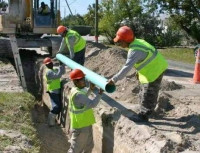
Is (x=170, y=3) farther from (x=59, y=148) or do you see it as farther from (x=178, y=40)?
(x=59, y=148)

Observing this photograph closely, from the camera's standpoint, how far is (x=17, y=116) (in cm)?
799

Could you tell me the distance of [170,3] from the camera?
2906 centimetres

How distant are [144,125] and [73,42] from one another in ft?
13.8

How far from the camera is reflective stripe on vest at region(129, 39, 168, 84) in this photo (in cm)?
656

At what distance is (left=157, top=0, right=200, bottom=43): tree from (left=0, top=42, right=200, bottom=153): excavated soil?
1836 cm

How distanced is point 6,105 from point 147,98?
3288 mm

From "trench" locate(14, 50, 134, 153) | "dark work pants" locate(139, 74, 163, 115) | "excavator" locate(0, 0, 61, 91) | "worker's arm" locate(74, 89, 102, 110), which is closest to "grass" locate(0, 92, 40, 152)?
"trench" locate(14, 50, 134, 153)

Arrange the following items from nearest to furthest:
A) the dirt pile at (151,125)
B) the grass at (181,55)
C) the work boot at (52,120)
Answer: the dirt pile at (151,125) → the work boot at (52,120) → the grass at (181,55)

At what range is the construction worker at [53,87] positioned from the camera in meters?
10.2

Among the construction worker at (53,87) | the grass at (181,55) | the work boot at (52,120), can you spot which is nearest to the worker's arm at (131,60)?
the construction worker at (53,87)

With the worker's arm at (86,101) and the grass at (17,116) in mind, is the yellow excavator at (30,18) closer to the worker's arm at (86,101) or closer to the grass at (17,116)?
the grass at (17,116)

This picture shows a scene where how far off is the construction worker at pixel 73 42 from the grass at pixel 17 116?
1.67 m

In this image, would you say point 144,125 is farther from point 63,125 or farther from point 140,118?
point 63,125

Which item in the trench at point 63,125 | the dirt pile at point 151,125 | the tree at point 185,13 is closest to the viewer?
the dirt pile at point 151,125
